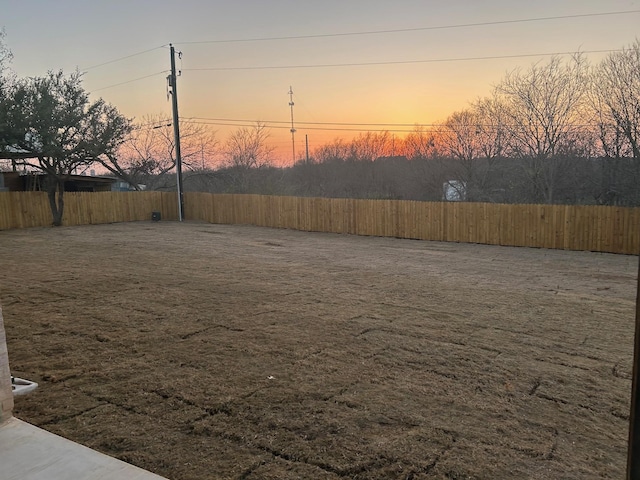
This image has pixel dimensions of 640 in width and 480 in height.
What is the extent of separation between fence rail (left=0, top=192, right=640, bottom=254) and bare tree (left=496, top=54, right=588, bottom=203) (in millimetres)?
7791

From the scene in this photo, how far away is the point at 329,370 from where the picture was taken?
4.08 m

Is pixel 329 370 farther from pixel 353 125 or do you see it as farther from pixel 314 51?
pixel 353 125

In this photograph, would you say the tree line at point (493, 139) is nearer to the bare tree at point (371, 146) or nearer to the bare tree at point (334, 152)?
the bare tree at point (371, 146)

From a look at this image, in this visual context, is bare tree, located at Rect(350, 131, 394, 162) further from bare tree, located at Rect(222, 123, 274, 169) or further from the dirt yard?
the dirt yard

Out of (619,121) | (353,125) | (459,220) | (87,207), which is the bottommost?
(459,220)

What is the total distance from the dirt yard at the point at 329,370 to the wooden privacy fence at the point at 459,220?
4.45m

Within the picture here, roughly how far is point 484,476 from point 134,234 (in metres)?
16.4

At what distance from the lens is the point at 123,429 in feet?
9.82

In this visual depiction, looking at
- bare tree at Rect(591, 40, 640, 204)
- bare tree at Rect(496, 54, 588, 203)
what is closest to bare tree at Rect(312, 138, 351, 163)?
bare tree at Rect(496, 54, 588, 203)

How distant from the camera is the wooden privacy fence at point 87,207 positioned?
63.2 feet

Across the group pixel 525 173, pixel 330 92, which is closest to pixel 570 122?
pixel 525 173

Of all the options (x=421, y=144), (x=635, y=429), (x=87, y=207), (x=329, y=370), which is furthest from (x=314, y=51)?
(x=635, y=429)

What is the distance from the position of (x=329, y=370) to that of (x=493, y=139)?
2200cm

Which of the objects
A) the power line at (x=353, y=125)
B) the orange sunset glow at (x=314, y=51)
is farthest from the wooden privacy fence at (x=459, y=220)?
the power line at (x=353, y=125)
